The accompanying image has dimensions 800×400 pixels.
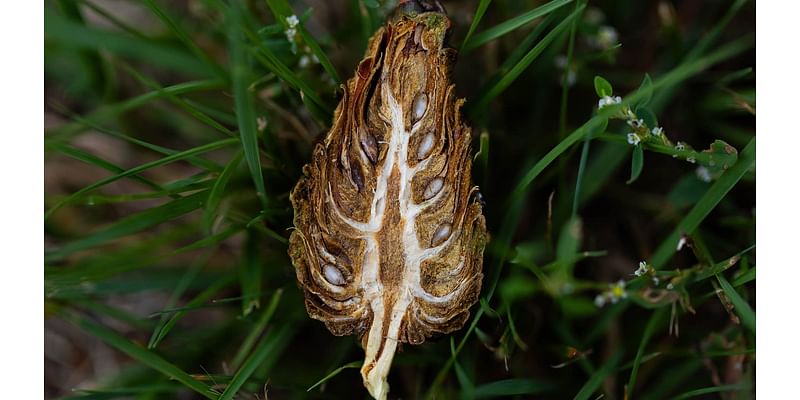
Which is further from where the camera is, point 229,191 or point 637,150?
point 229,191

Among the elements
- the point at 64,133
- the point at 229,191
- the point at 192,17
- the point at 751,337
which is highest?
the point at 192,17

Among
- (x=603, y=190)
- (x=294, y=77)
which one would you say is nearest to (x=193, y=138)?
(x=294, y=77)

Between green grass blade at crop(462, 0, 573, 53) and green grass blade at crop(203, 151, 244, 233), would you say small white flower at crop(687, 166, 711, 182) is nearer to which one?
green grass blade at crop(462, 0, 573, 53)

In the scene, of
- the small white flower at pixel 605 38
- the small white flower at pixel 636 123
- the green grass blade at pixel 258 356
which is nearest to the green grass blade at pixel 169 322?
the green grass blade at pixel 258 356

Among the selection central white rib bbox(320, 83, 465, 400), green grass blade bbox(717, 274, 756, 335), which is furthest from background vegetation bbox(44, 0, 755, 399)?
central white rib bbox(320, 83, 465, 400)

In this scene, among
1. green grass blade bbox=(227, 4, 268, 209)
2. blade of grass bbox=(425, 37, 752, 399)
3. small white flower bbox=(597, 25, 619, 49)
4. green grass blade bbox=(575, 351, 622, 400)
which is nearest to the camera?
green grass blade bbox=(227, 4, 268, 209)

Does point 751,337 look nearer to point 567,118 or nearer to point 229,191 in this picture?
point 567,118
